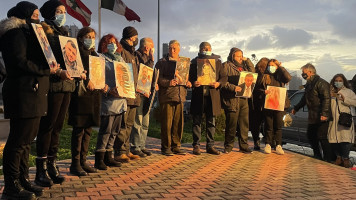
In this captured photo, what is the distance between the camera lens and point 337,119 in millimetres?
7293

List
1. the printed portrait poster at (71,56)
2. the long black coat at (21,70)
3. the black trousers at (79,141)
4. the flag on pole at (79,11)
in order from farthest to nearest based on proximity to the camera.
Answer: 1. the flag on pole at (79,11)
2. the black trousers at (79,141)
3. the printed portrait poster at (71,56)
4. the long black coat at (21,70)

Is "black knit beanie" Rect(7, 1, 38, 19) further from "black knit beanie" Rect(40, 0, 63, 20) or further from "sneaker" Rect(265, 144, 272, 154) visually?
"sneaker" Rect(265, 144, 272, 154)

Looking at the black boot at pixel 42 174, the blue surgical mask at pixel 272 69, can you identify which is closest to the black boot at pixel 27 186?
the black boot at pixel 42 174

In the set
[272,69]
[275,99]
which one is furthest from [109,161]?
[272,69]

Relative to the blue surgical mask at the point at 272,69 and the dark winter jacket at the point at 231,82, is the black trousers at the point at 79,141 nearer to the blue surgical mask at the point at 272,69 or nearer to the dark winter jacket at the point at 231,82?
the dark winter jacket at the point at 231,82

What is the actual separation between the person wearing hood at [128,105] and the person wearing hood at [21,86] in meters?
2.28

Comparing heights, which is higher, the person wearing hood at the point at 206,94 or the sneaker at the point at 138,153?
the person wearing hood at the point at 206,94

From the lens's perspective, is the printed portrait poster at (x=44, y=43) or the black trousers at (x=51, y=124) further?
the black trousers at (x=51, y=124)

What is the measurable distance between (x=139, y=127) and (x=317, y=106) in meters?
3.52

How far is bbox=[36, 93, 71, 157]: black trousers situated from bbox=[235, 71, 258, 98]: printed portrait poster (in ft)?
12.9

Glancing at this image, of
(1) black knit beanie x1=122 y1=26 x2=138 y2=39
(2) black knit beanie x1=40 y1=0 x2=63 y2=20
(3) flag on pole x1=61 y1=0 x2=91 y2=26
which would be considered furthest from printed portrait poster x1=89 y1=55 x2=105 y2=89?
(3) flag on pole x1=61 y1=0 x2=91 y2=26

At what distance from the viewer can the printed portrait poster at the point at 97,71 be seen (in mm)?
4802

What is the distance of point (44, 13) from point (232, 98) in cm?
432

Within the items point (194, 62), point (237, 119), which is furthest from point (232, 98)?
point (194, 62)
